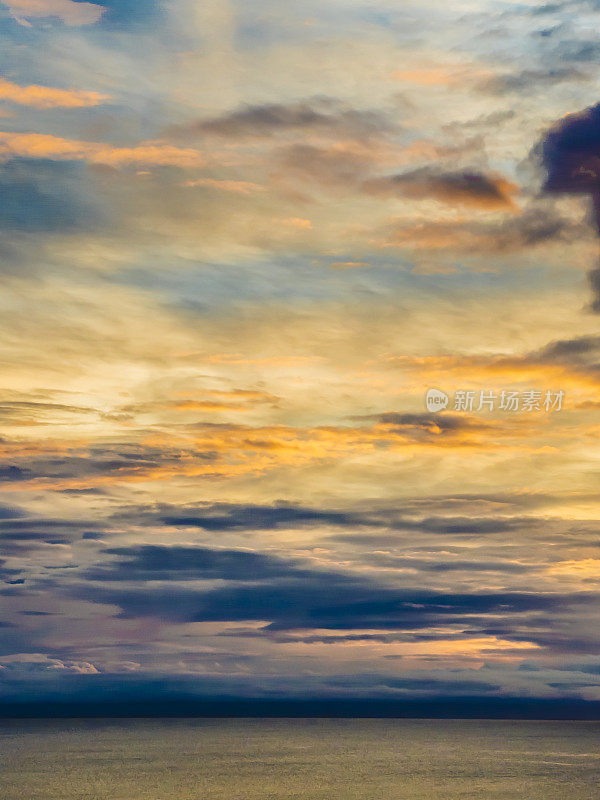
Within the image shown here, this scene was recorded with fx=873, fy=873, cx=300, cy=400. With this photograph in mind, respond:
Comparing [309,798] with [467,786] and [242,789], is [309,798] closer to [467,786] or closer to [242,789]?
[242,789]

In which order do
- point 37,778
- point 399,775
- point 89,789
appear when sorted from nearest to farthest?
point 89,789, point 37,778, point 399,775

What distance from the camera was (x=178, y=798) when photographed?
482 ft

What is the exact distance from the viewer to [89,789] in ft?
526

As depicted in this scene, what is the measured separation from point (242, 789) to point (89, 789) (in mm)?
28241

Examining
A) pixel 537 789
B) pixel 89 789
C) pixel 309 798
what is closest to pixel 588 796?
pixel 537 789

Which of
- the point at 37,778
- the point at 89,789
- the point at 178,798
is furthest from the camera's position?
the point at 37,778

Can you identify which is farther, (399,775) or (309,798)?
(399,775)

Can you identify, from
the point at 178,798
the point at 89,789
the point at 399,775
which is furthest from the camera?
the point at 399,775

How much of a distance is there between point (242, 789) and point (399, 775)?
4571 cm

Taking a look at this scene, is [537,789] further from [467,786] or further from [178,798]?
[178,798]

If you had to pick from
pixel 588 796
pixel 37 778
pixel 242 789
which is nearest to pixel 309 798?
pixel 242 789

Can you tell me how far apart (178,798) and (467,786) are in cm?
5785

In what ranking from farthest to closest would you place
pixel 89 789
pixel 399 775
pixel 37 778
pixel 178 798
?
1. pixel 399 775
2. pixel 37 778
3. pixel 89 789
4. pixel 178 798

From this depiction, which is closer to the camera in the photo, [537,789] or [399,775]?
[537,789]
